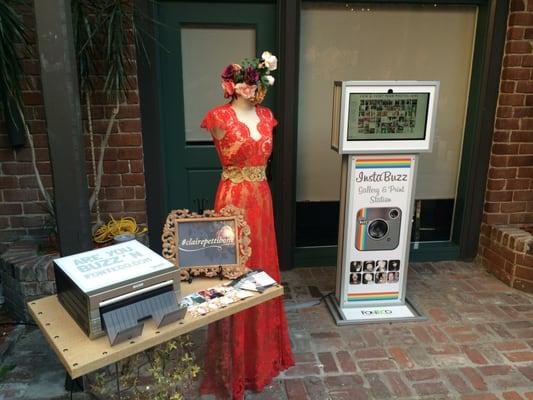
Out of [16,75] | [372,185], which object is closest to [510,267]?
[372,185]

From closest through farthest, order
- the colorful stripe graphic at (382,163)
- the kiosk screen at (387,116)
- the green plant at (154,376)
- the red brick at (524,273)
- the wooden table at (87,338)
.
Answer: the wooden table at (87,338), the green plant at (154,376), the kiosk screen at (387,116), the colorful stripe graphic at (382,163), the red brick at (524,273)

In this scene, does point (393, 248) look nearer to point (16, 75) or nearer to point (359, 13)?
point (359, 13)

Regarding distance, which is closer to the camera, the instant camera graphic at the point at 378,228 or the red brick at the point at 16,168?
the instant camera graphic at the point at 378,228

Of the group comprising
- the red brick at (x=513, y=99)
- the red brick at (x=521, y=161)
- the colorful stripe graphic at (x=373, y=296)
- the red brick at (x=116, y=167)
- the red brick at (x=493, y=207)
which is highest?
the red brick at (x=513, y=99)

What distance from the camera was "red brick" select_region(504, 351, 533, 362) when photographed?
2.58 meters

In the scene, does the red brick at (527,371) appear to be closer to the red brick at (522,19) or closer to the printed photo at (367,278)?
the printed photo at (367,278)

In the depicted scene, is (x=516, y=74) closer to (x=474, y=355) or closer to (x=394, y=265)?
(x=394, y=265)

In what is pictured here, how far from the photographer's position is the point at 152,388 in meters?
2.25

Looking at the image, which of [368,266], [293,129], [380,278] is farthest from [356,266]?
[293,129]

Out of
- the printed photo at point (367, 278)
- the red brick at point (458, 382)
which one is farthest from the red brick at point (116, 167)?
the red brick at point (458, 382)

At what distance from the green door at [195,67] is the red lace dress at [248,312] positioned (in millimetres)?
1244

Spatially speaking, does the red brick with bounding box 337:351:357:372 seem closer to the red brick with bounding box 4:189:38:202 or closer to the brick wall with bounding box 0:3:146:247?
the brick wall with bounding box 0:3:146:247

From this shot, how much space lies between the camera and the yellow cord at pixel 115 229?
2982mm

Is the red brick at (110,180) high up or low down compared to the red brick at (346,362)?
up
